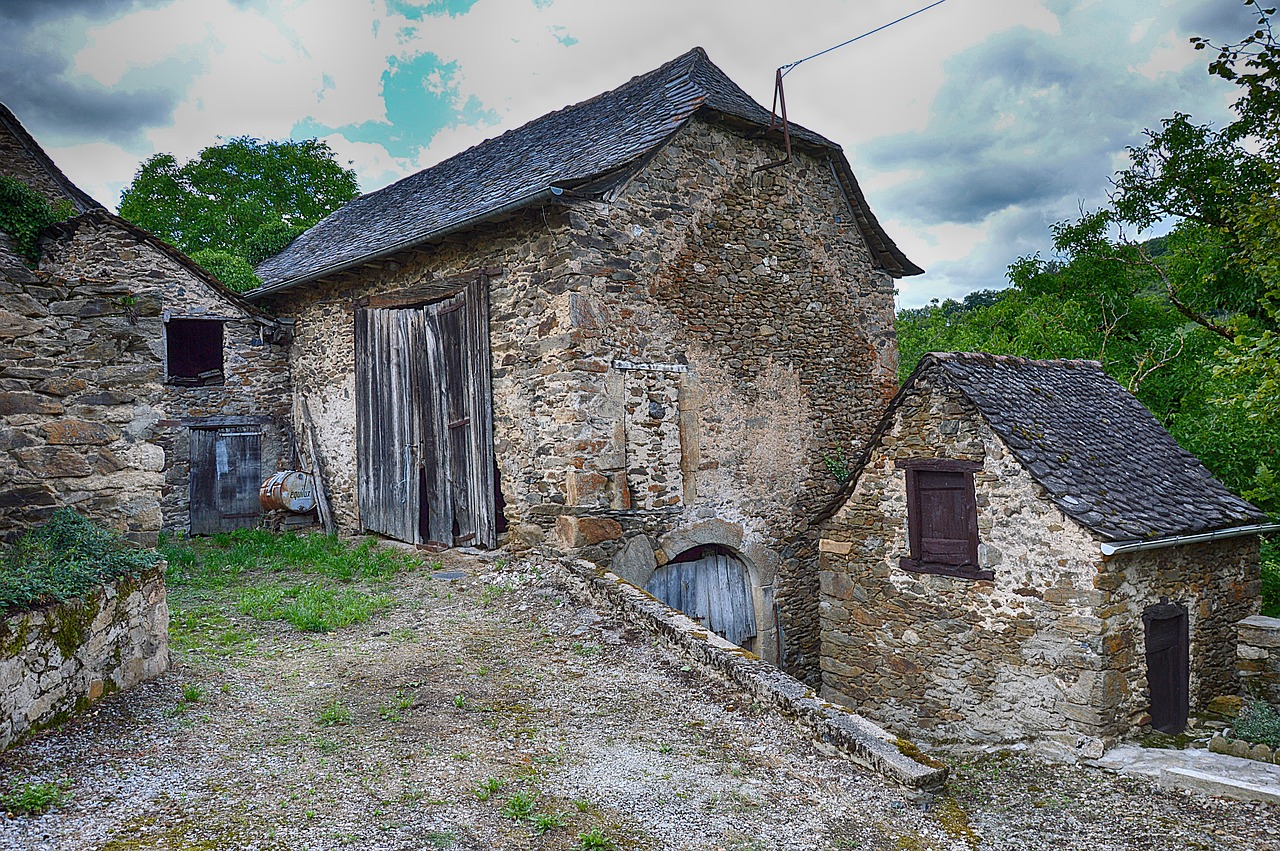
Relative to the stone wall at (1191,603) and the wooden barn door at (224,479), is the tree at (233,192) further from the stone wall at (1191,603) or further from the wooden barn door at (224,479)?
the stone wall at (1191,603)

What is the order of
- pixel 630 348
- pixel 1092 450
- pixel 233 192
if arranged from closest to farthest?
1. pixel 630 348
2. pixel 1092 450
3. pixel 233 192

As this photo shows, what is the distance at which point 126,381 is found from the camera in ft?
17.6

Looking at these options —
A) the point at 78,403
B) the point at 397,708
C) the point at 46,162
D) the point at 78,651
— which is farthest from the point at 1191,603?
the point at 46,162

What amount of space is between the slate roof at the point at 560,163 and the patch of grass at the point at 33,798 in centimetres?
580

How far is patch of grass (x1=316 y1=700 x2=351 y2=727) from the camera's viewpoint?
480cm

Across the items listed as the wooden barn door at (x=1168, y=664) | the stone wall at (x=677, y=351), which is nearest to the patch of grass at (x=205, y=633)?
the stone wall at (x=677, y=351)

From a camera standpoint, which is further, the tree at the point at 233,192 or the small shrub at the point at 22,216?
the tree at the point at 233,192

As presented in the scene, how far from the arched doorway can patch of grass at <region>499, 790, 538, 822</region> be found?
4858 millimetres

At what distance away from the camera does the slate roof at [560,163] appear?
839 centimetres

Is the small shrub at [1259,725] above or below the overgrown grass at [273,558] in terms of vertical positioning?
below

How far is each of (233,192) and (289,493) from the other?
19559 mm

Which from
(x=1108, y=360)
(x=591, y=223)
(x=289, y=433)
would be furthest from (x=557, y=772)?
(x=1108, y=360)

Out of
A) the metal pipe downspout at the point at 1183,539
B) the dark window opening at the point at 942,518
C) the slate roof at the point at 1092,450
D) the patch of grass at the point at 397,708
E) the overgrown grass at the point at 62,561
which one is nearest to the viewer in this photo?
the overgrown grass at the point at 62,561

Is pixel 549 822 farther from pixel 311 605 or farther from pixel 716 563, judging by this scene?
pixel 716 563
